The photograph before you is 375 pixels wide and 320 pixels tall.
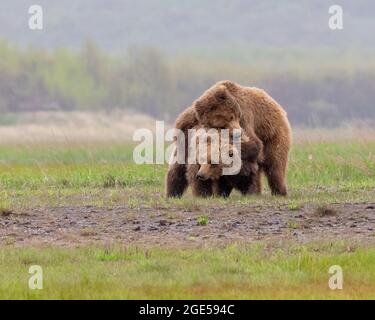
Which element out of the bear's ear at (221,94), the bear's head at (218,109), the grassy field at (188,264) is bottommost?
the grassy field at (188,264)

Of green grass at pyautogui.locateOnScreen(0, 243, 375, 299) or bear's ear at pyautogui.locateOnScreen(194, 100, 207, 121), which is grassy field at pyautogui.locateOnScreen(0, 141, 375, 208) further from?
green grass at pyautogui.locateOnScreen(0, 243, 375, 299)

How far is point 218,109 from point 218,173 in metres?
0.69

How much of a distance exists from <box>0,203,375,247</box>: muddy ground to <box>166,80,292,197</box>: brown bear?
99 cm

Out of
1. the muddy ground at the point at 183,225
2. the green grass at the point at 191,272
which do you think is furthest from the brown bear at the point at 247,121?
the green grass at the point at 191,272

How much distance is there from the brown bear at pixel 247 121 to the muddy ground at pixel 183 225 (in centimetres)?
99

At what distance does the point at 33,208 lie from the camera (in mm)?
12852

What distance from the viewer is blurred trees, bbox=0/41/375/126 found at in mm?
48812

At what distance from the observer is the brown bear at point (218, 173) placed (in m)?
12.5

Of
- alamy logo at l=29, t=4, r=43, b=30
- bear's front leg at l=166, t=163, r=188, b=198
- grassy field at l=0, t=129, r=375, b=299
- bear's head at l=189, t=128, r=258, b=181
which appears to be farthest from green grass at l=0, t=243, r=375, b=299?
alamy logo at l=29, t=4, r=43, b=30

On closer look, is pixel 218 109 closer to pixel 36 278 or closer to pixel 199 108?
pixel 199 108

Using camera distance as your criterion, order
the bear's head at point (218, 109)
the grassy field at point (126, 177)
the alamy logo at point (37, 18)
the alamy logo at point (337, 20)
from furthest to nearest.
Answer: the alamy logo at point (337, 20) → the alamy logo at point (37, 18) → the grassy field at point (126, 177) → the bear's head at point (218, 109)

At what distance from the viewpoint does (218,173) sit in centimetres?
1270

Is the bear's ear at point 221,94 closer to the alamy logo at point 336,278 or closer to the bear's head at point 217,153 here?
the bear's head at point 217,153
